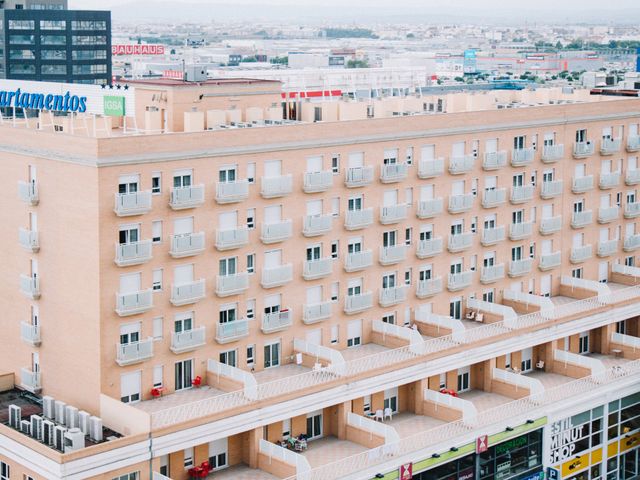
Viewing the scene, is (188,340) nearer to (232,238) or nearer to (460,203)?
(232,238)

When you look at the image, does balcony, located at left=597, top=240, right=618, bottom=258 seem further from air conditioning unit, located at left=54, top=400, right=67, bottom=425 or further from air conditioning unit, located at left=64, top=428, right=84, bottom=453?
air conditioning unit, located at left=64, top=428, right=84, bottom=453

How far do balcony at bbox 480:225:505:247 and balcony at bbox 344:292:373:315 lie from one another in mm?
9123

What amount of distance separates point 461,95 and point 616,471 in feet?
83.0

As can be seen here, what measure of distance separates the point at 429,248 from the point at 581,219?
1367 cm

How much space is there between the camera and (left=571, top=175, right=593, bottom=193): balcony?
2847 inches

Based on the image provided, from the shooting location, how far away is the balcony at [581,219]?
2867 inches

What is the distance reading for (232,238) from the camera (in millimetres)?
55562

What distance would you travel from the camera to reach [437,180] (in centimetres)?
6475

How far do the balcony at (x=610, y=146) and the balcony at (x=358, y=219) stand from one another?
20124mm

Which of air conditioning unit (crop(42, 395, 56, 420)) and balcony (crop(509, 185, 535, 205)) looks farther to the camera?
balcony (crop(509, 185, 535, 205))

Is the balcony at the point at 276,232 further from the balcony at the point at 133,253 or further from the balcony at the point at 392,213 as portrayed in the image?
the balcony at the point at 133,253

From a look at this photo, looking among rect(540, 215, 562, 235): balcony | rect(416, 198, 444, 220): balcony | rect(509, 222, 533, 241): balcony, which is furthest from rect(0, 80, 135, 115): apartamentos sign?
rect(540, 215, 562, 235): balcony

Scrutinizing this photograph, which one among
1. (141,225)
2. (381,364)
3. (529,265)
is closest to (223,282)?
(141,225)

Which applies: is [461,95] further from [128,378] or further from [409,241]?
[128,378]
